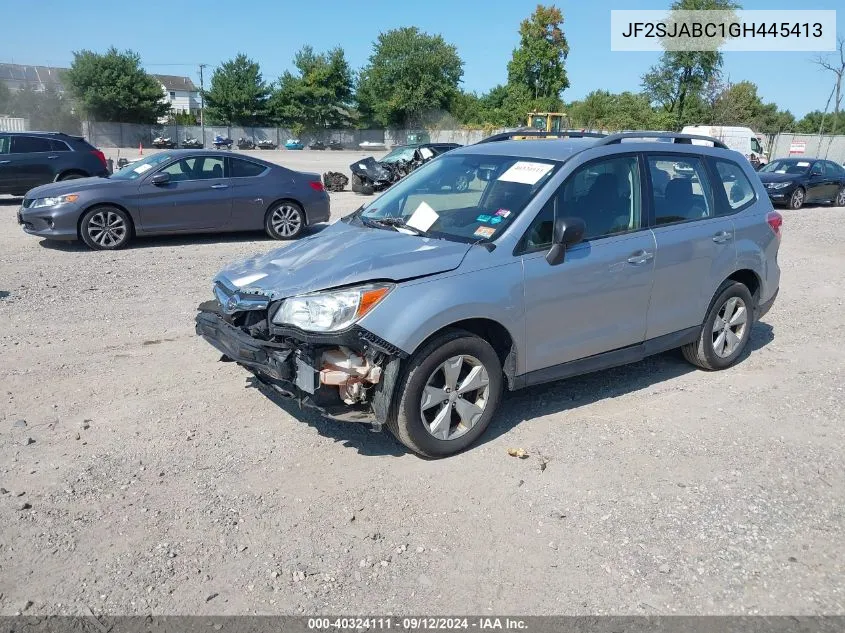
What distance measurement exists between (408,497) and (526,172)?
234 cm

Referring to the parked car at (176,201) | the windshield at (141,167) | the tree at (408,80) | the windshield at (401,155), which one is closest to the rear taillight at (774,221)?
the parked car at (176,201)

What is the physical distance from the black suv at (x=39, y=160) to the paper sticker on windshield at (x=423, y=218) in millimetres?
13292

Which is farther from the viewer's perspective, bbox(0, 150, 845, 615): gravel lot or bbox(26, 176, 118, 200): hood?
bbox(26, 176, 118, 200): hood

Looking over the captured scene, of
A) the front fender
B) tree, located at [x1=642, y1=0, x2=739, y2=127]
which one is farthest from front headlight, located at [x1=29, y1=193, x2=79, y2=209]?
tree, located at [x1=642, y1=0, x2=739, y2=127]

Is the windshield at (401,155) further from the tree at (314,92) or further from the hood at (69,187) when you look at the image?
the tree at (314,92)

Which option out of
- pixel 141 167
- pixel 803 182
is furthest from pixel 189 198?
pixel 803 182

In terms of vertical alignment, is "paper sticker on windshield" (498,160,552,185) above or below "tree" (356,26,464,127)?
below

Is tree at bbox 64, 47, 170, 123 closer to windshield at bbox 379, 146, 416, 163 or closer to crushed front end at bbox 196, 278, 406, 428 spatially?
windshield at bbox 379, 146, 416, 163

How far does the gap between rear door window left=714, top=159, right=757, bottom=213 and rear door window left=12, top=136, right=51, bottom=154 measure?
580 inches

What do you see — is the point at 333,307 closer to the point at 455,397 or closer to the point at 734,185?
the point at 455,397

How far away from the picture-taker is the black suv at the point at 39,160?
613 inches

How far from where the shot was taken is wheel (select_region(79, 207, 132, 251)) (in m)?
10.7

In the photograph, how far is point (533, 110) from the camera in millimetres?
72312

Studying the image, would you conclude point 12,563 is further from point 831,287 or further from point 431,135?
point 431,135
